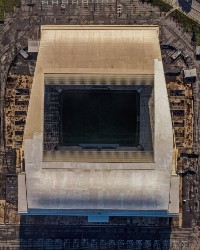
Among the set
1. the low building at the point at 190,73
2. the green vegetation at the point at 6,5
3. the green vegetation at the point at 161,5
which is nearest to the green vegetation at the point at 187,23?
the green vegetation at the point at 161,5

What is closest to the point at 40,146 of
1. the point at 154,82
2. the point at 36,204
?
the point at 36,204

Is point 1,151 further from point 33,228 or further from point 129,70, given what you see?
point 129,70

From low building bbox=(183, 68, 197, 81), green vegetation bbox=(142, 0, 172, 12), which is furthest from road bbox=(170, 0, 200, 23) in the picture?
low building bbox=(183, 68, 197, 81)

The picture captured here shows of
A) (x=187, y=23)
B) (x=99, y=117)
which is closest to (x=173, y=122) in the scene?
(x=99, y=117)

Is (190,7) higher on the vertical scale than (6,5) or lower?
lower

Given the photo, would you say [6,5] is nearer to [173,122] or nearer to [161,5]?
[161,5]

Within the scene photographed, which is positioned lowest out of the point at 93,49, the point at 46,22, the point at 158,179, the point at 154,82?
the point at 158,179
